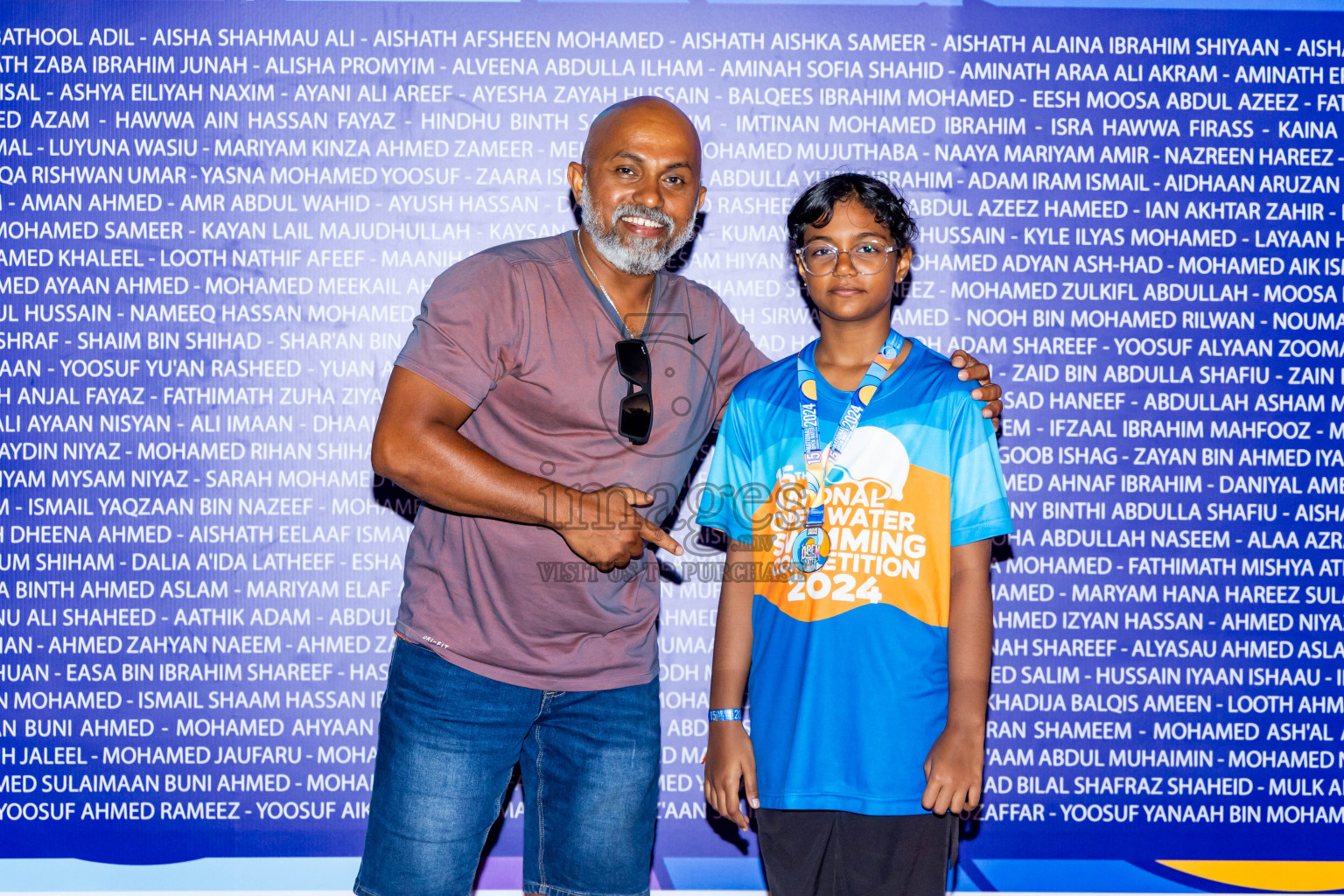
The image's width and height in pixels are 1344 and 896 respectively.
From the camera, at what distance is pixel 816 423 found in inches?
79.5

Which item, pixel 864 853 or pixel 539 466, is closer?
pixel 864 853

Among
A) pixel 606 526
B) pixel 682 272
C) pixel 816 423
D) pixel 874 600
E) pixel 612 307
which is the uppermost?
pixel 682 272

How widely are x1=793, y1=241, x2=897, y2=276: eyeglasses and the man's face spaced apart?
346 millimetres

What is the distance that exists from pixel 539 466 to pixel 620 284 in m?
0.49

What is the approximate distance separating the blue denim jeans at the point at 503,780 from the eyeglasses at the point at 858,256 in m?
1.10

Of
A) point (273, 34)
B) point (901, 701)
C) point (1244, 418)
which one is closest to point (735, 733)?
point (901, 701)

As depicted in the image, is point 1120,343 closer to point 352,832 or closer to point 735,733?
point 735,733

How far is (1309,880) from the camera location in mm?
2936

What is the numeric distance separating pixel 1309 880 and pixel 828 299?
8.52 ft

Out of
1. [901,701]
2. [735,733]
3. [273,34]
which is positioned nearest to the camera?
[901,701]

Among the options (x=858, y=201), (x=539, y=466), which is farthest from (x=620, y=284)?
(x=858, y=201)

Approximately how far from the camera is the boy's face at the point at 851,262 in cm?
199

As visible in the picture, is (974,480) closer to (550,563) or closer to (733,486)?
(733,486)

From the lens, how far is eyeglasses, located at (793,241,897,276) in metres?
2.00
